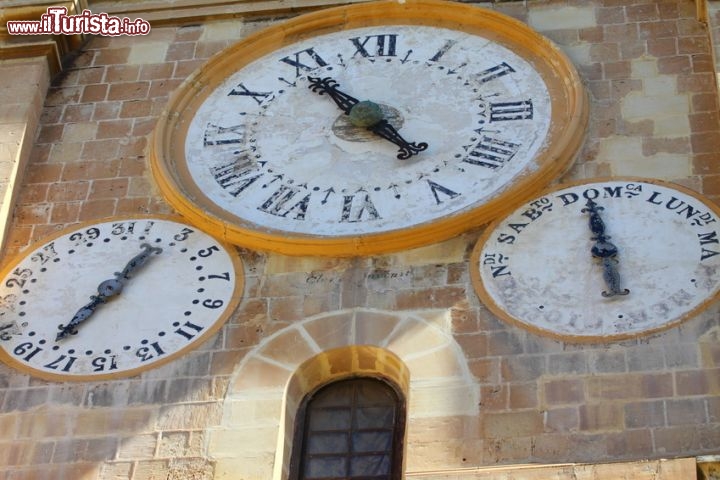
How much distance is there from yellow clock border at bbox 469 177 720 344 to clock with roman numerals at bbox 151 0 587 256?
107 millimetres

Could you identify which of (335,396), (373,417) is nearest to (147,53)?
(335,396)

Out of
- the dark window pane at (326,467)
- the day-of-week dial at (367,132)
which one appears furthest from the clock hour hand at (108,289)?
the dark window pane at (326,467)

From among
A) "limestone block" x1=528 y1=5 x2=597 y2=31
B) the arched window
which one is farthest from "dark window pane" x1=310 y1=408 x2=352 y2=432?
"limestone block" x1=528 y1=5 x2=597 y2=31

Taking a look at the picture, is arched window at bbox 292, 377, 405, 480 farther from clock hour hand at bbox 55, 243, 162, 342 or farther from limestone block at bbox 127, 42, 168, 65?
limestone block at bbox 127, 42, 168, 65

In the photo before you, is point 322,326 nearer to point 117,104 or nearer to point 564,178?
point 564,178

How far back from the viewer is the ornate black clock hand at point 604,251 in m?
10.5

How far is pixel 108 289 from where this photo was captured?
1127 centimetres

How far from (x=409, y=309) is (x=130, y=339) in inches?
69.1

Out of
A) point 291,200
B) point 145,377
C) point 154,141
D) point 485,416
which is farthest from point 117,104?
point 485,416

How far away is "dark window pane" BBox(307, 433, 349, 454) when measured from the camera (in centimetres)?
1046

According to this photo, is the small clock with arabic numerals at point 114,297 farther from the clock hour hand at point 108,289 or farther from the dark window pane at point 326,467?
the dark window pane at point 326,467

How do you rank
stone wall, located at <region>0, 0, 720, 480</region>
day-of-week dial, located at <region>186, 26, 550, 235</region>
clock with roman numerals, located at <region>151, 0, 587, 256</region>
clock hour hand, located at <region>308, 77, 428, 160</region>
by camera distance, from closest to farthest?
stone wall, located at <region>0, 0, 720, 480</region>
clock with roman numerals, located at <region>151, 0, 587, 256</region>
day-of-week dial, located at <region>186, 26, 550, 235</region>
clock hour hand, located at <region>308, 77, 428, 160</region>

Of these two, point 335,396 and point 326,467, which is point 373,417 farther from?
point 326,467

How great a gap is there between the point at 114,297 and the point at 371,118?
2.18m
